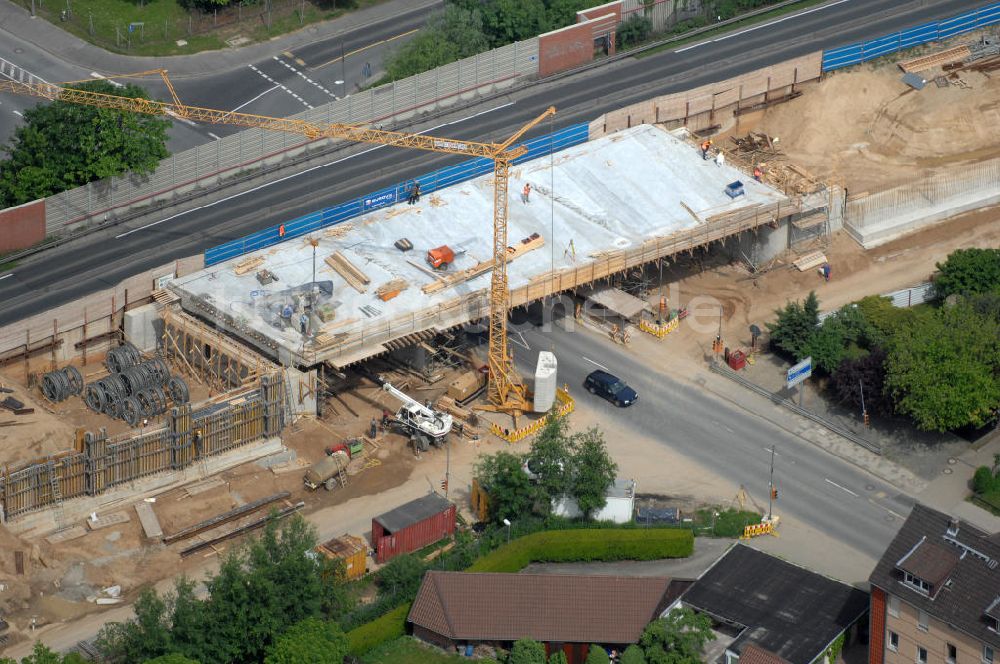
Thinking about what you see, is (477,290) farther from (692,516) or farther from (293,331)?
(692,516)

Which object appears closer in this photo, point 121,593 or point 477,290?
point 121,593

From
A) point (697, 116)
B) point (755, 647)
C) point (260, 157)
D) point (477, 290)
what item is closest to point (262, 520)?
point (477, 290)

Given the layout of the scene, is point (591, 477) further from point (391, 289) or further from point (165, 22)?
point (165, 22)

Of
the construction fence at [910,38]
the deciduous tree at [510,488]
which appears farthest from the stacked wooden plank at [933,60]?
the deciduous tree at [510,488]

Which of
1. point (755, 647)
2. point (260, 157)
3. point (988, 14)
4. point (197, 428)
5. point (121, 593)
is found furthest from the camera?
point (988, 14)

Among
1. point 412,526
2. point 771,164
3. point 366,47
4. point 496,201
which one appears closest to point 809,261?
point 771,164

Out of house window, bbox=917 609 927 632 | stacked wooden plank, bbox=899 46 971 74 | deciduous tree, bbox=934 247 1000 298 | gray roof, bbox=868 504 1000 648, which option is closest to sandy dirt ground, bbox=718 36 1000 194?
stacked wooden plank, bbox=899 46 971 74

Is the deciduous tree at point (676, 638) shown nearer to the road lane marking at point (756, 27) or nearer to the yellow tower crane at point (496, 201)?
the yellow tower crane at point (496, 201)
